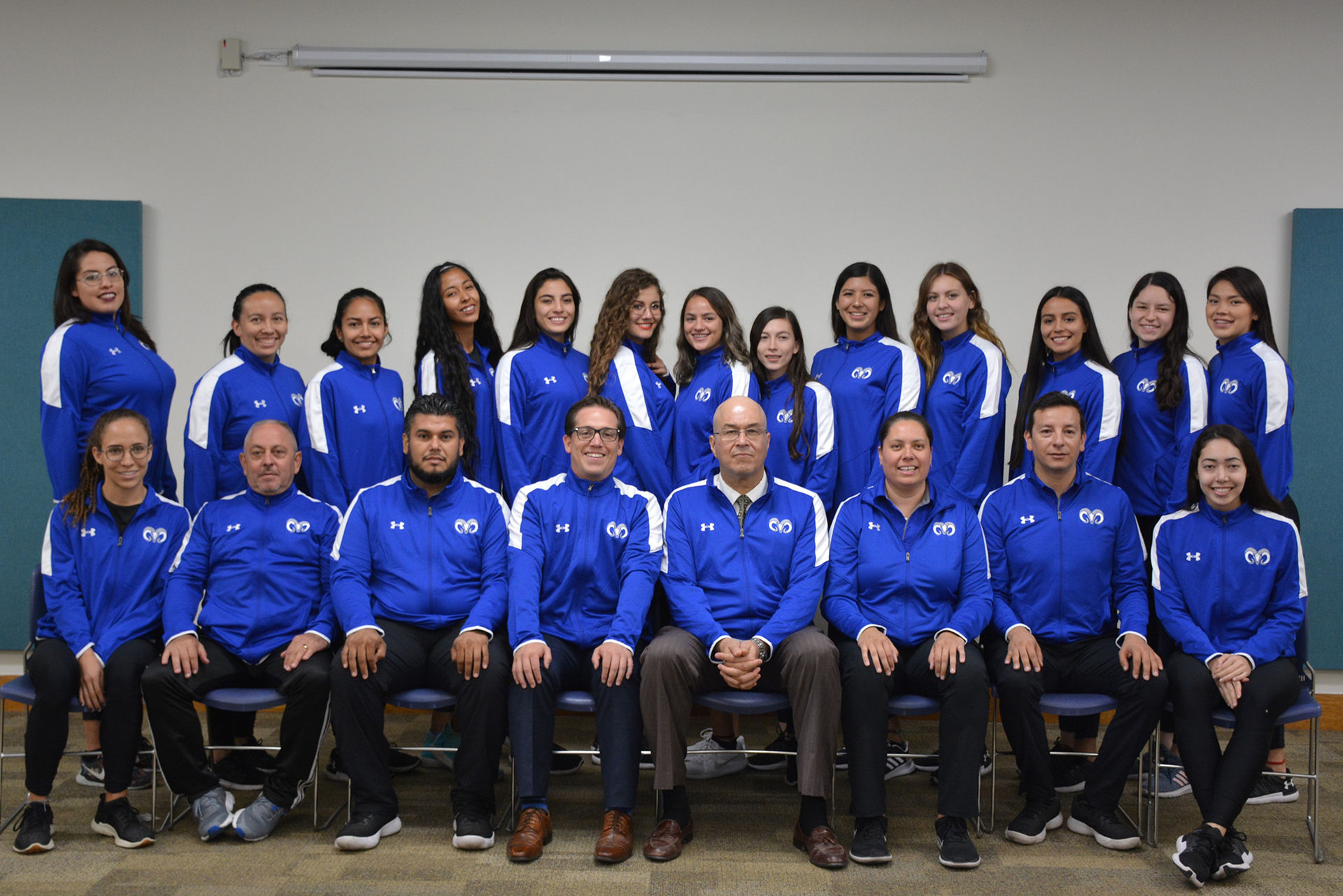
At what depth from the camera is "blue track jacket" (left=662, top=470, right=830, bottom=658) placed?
118 inches

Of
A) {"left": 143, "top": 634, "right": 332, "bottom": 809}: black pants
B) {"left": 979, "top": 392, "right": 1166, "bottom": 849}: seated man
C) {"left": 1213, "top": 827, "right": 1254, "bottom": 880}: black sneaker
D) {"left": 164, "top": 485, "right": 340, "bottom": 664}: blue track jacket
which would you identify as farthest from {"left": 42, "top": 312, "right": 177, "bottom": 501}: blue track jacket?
{"left": 1213, "top": 827, "right": 1254, "bottom": 880}: black sneaker

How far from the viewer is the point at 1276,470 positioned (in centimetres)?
334

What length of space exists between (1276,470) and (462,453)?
9.16 ft

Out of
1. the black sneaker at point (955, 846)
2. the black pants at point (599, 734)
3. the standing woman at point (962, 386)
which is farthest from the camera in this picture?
the standing woman at point (962, 386)

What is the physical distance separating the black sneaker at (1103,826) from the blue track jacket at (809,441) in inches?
48.4

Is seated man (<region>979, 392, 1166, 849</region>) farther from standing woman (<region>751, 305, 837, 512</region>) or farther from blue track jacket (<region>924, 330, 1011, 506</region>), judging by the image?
standing woman (<region>751, 305, 837, 512</region>)

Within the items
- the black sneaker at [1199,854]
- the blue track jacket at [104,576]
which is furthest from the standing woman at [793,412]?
the blue track jacket at [104,576]

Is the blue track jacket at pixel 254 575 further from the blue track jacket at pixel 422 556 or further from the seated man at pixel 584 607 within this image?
the seated man at pixel 584 607

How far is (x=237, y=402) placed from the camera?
3.45 m

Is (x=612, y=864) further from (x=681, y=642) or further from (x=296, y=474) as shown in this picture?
(x=296, y=474)

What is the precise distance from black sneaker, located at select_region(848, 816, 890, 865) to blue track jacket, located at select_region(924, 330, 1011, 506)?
3.90 feet

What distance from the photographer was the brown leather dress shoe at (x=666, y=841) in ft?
9.05

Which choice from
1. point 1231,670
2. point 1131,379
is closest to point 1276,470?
point 1131,379

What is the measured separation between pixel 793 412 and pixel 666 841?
1.47 m
